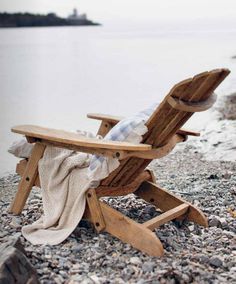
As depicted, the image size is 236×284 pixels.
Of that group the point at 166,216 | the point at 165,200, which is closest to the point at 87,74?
the point at 165,200

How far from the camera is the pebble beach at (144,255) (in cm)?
233

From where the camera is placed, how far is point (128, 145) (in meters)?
2.45

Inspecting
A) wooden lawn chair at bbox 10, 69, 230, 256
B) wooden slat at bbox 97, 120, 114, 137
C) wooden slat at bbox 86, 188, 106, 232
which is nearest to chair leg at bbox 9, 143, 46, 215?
wooden lawn chair at bbox 10, 69, 230, 256

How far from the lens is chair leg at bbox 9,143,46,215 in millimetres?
2865

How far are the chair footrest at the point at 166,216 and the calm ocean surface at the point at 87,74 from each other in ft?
9.52

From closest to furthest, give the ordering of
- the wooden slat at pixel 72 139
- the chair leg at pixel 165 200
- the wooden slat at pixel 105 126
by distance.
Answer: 1. the wooden slat at pixel 72 139
2. the chair leg at pixel 165 200
3. the wooden slat at pixel 105 126

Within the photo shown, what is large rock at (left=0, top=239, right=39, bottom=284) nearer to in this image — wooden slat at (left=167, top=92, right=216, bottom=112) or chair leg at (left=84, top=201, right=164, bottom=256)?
chair leg at (left=84, top=201, right=164, bottom=256)

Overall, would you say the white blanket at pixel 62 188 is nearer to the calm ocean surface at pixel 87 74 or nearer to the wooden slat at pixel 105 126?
the wooden slat at pixel 105 126

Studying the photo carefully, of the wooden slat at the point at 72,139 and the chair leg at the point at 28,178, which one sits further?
the chair leg at the point at 28,178

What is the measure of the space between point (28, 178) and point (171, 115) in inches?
34.1

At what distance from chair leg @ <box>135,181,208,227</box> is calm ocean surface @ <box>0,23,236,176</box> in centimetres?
264

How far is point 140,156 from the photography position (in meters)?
2.56

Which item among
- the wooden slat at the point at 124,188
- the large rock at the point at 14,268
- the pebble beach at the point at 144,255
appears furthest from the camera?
the wooden slat at the point at 124,188

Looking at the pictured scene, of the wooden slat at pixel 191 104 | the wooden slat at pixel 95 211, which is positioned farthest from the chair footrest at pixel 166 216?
the wooden slat at pixel 191 104
